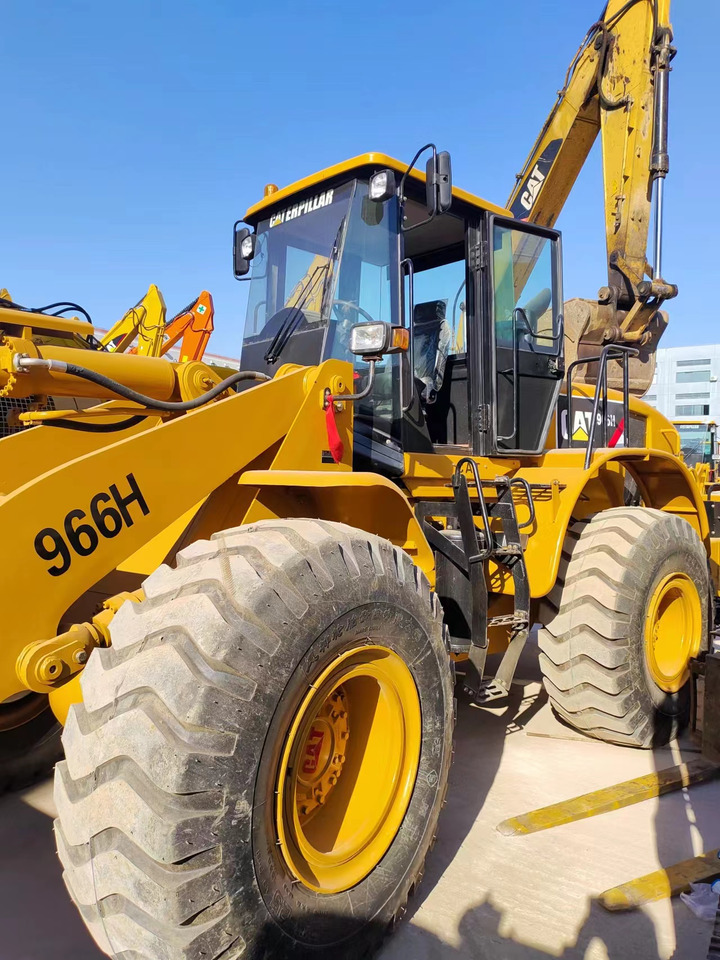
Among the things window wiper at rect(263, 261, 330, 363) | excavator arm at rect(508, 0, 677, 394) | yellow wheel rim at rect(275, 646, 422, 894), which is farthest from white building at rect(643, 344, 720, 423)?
yellow wheel rim at rect(275, 646, 422, 894)

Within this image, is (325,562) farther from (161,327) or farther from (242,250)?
(161,327)

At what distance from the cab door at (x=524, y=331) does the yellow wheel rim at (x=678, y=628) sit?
4.29ft

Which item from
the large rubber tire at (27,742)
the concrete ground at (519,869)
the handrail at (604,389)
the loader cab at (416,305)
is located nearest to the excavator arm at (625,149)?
the handrail at (604,389)

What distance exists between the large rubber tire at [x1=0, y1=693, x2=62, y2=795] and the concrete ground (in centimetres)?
8

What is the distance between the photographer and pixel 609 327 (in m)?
5.48

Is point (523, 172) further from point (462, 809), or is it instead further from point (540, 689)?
point (462, 809)

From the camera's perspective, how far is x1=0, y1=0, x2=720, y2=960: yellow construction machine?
72.3 inches

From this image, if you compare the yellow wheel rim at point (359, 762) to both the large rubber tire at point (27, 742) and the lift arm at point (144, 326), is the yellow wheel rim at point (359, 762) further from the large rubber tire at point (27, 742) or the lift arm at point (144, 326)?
the lift arm at point (144, 326)

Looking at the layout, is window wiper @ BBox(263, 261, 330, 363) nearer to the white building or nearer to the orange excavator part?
the orange excavator part

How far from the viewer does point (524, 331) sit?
427cm

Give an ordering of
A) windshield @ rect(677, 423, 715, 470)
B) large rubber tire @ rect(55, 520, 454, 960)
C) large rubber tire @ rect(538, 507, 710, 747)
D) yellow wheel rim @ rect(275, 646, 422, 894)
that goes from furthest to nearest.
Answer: windshield @ rect(677, 423, 715, 470) < large rubber tire @ rect(538, 507, 710, 747) < yellow wheel rim @ rect(275, 646, 422, 894) < large rubber tire @ rect(55, 520, 454, 960)

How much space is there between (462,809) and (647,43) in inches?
218

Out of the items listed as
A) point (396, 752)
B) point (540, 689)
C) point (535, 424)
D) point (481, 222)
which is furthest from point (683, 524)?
point (396, 752)

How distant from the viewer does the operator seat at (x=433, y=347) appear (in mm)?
4287
